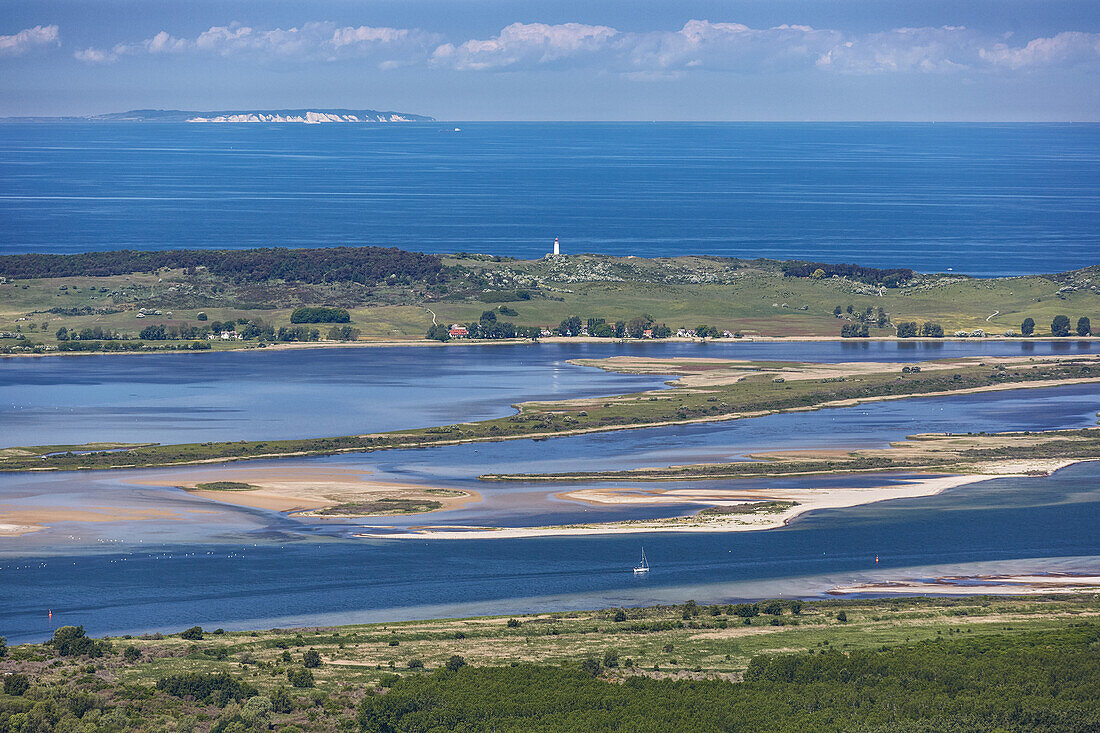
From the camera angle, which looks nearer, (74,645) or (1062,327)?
(74,645)

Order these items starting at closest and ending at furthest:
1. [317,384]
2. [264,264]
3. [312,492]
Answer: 1. [312,492]
2. [317,384]
3. [264,264]

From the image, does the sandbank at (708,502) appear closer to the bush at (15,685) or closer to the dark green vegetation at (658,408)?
the dark green vegetation at (658,408)

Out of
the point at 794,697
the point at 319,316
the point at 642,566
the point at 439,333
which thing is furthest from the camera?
the point at 319,316

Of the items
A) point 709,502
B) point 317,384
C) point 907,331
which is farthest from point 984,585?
point 907,331

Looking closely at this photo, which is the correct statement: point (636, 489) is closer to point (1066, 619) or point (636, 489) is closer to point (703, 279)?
point (1066, 619)

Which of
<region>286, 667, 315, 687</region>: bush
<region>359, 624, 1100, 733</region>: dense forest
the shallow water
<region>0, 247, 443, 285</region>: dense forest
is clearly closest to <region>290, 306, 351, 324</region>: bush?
the shallow water

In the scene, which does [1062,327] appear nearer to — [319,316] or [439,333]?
[439,333]

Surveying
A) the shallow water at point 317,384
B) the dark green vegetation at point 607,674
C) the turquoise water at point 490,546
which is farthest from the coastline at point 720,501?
the shallow water at point 317,384
